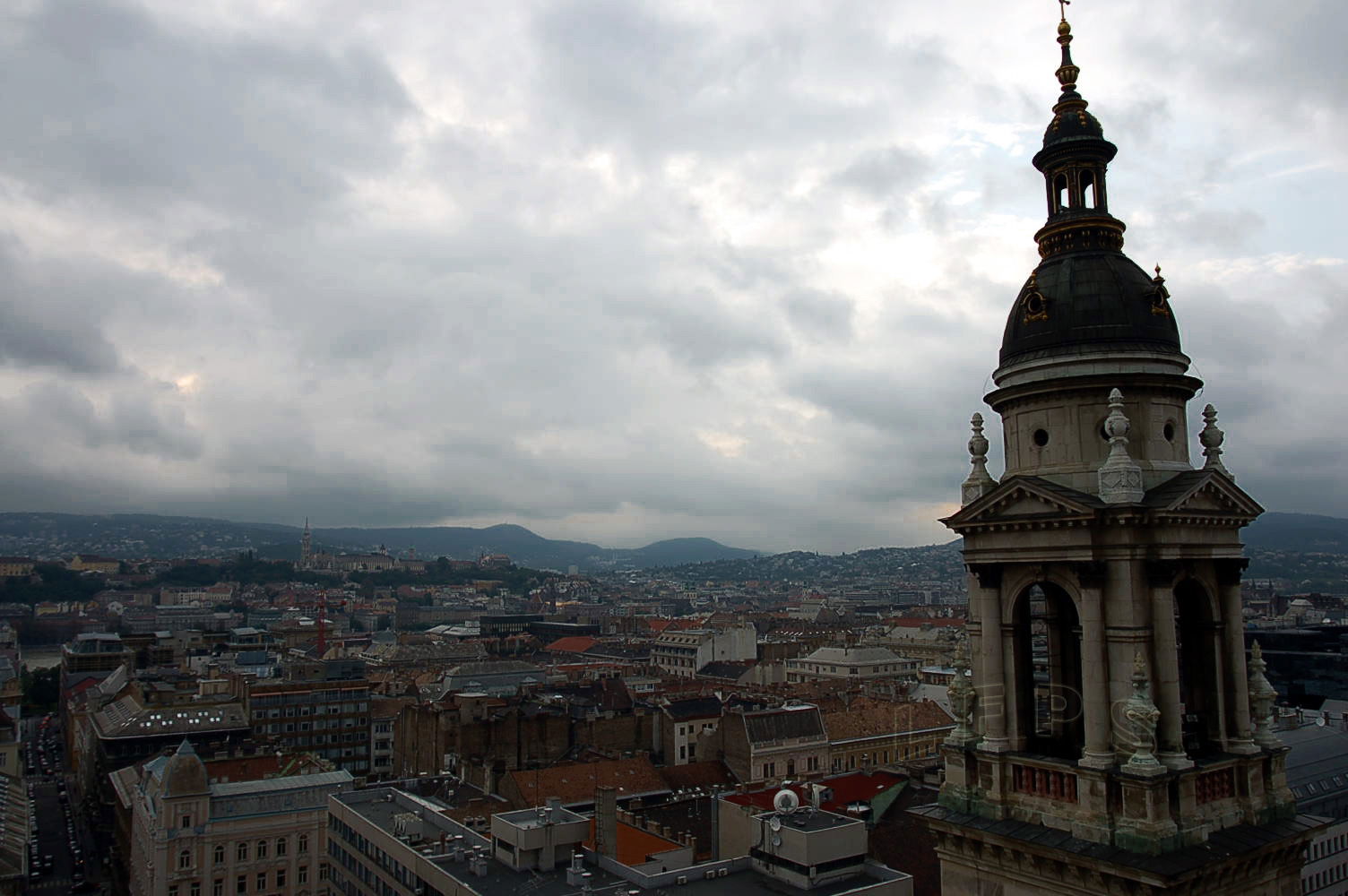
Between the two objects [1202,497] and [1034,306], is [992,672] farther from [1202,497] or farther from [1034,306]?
[1034,306]

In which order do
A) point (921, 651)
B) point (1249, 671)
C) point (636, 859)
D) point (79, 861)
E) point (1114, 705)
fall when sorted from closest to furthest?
point (1114, 705) < point (1249, 671) < point (636, 859) < point (79, 861) < point (921, 651)

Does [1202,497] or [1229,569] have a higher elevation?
[1202,497]

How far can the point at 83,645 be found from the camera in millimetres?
141250

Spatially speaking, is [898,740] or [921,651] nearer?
[898,740]

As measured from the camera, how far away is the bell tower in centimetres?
1472

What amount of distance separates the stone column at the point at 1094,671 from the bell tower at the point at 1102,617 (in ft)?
0.09

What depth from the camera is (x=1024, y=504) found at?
16.4 meters

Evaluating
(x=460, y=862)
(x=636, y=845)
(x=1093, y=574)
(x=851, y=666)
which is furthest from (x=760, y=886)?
(x=851, y=666)

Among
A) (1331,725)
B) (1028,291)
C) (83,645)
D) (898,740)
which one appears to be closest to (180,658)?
(83,645)

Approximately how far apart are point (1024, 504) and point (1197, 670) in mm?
4076

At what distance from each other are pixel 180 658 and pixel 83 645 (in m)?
12.6

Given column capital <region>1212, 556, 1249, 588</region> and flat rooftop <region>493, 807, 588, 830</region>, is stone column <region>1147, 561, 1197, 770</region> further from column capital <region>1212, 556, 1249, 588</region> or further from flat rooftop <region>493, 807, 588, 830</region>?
flat rooftop <region>493, 807, 588, 830</region>

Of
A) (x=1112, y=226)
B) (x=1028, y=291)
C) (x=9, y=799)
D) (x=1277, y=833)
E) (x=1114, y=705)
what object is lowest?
(x=9, y=799)

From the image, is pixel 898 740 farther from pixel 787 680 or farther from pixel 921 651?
pixel 921 651
